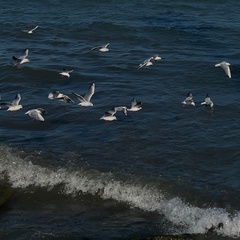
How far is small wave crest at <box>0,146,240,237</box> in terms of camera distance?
1485 centimetres

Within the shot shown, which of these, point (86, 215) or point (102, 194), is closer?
point (86, 215)

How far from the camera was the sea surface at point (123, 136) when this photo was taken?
1527 cm

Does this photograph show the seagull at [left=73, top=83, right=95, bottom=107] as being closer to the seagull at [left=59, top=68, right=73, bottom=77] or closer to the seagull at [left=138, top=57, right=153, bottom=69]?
the seagull at [left=59, top=68, right=73, bottom=77]

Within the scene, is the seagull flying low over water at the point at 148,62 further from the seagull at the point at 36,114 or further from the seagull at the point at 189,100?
the seagull at the point at 36,114

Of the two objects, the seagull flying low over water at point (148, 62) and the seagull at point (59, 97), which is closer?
the seagull at point (59, 97)

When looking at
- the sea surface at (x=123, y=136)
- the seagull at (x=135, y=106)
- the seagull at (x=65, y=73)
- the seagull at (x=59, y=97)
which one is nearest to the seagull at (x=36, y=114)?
the sea surface at (x=123, y=136)

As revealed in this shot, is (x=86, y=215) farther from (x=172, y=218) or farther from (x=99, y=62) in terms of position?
(x=99, y=62)

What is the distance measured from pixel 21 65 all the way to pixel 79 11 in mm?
12123

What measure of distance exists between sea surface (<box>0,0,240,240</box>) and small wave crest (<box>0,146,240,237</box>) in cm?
3

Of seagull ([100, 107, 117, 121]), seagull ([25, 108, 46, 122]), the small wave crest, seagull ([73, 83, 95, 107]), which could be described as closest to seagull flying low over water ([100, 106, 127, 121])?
seagull ([100, 107, 117, 121])

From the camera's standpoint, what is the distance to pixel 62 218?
50.1 ft

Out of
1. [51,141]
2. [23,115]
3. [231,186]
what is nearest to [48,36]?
[23,115]

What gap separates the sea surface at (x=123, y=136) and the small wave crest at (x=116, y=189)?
0.03 m

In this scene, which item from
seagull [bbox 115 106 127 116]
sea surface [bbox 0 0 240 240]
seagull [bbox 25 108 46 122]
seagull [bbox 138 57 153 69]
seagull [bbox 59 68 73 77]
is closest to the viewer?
sea surface [bbox 0 0 240 240]
